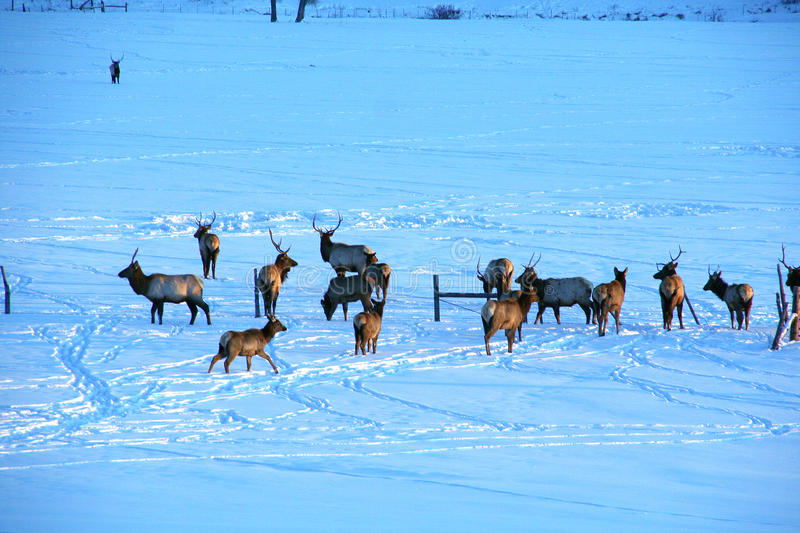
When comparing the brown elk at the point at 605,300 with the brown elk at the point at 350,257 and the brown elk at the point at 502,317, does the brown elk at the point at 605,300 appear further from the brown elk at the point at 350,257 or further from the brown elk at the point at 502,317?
the brown elk at the point at 350,257

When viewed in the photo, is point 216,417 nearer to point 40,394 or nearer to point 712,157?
point 40,394

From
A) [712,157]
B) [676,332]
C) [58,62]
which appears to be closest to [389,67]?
[58,62]

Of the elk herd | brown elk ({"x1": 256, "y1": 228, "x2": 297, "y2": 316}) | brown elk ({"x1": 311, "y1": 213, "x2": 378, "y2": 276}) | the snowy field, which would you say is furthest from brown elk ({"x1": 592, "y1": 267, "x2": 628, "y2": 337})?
brown elk ({"x1": 256, "y1": 228, "x2": 297, "y2": 316})

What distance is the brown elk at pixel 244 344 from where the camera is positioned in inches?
423

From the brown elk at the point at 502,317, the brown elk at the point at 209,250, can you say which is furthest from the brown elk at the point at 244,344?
the brown elk at the point at 209,250

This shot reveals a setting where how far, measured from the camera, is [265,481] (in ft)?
24.5

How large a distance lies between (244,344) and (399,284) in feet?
21.3

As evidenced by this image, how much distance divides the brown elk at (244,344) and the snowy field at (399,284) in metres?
0.24

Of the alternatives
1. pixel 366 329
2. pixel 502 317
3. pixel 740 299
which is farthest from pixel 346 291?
pixel 740 299

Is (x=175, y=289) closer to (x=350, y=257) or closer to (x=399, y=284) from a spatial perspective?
(x=350, y=257)

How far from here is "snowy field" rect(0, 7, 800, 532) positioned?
7430 millimetres

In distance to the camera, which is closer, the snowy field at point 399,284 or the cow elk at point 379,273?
the snowy field at point 399,284

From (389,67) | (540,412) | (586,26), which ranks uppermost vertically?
(586,26)

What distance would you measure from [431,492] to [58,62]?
40379 millimetres
